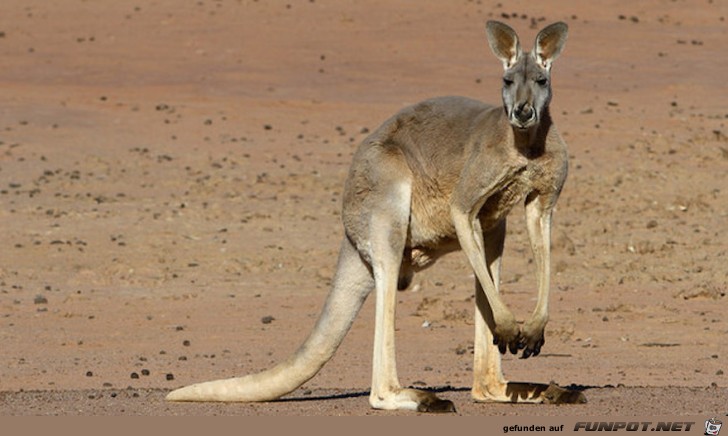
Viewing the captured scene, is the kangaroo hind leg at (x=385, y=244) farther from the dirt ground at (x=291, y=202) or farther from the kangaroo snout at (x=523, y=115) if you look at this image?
the kangaroo snout at (x=523, y=115)

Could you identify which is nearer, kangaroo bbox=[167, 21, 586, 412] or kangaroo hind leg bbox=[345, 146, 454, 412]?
kangaroo bbox=[167, 21, 586, 412]

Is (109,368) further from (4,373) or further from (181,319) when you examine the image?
(181,319)

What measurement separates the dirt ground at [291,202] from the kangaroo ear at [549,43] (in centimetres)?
168

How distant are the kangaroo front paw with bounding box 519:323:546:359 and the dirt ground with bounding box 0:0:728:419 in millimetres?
355

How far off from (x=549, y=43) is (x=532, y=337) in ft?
4.54

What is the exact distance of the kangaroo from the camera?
7602 millimetres

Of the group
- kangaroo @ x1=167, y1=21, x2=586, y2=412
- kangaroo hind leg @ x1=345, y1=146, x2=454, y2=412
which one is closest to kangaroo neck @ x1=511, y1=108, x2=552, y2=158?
kangaroo @ x1=167, y1=21, x2=586, y2=412

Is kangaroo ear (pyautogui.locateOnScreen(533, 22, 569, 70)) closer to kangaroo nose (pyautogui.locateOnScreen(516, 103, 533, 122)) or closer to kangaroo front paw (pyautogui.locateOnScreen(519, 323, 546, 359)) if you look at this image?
kangaroo nose (pyautogui.locateOnScreen(516, 103, 533, 122))

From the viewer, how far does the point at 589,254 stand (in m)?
16.0

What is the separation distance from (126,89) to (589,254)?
43.7ft

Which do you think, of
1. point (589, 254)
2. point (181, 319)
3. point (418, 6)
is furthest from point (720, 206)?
point (418, 6)

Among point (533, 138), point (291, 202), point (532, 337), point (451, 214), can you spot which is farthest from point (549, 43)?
point (291, 202)

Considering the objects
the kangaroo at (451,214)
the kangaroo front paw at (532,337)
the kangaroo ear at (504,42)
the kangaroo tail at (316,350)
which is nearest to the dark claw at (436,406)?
the kangaroo at (451,214)

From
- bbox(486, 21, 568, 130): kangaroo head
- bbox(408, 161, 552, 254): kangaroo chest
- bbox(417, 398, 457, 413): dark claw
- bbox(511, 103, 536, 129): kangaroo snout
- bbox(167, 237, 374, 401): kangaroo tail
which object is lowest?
bbox(417, 398, 457, 413): dark claw
